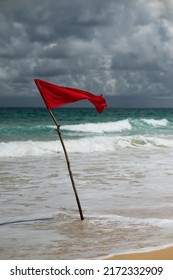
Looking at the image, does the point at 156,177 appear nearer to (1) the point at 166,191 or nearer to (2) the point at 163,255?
(1) the point at 166,191

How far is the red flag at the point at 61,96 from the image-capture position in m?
6.61

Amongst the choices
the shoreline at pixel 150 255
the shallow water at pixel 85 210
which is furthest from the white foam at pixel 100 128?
the shoreline at pixel 150 255

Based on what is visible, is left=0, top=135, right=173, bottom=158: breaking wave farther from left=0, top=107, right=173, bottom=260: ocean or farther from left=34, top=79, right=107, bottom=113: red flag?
left=34, top=79, right=107, bottom=113: red flag

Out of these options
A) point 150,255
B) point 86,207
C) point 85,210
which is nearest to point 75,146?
point 86,207

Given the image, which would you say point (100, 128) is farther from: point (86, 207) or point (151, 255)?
point (151, 255)

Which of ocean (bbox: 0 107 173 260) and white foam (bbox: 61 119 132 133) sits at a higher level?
white foam (bbox: 61 119 132 133)

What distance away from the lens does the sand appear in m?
5.10

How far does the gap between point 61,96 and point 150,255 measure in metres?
2.62

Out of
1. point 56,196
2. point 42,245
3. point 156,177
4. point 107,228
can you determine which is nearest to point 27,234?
point 42,245

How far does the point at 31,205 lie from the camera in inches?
322

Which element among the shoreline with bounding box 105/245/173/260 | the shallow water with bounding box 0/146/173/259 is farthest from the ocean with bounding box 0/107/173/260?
the shoreline with bounding box 105/245/173/260

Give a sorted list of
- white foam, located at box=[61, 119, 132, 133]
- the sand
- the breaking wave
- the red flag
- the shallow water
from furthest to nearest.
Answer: white foam, located at box=[61, 119, 132, 133] → the breaking wave → the red flag → the shallow water → the sand

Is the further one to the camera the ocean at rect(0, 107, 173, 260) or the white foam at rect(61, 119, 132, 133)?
the white foam at rect(61, 119, 132, 133)
